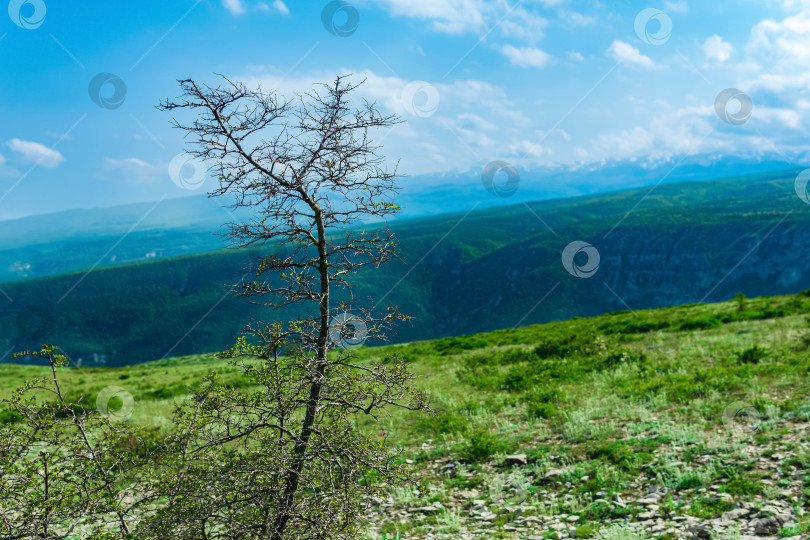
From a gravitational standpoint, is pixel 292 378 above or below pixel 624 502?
above

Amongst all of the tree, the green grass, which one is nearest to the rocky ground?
the green grass

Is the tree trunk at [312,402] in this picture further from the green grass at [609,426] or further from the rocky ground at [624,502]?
the rocky ground at [624,502]

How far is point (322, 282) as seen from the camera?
566 centimetres

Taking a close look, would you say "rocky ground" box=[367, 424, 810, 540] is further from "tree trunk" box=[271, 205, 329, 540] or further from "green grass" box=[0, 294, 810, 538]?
"tree trunk" box=[271, 205, 329, 540]

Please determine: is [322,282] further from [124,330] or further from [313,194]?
[124,330]

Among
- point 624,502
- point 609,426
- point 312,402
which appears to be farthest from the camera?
point 609,426

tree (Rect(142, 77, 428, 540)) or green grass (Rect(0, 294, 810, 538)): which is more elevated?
tree (Rect(142, 77, 428, 540))

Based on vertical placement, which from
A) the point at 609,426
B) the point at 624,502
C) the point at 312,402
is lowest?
the point at 609,426

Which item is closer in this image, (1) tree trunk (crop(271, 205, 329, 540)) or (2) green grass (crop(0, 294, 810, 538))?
(1) tree trunk (crop(271, 205, 329, 540))

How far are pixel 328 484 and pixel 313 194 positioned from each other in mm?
3513

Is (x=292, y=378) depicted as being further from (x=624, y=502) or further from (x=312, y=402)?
(x=624, y=502)

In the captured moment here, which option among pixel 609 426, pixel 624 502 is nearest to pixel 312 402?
pixel 624 502

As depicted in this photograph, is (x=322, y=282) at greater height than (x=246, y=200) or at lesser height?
lesser

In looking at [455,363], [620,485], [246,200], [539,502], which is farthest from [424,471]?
[455,363]
